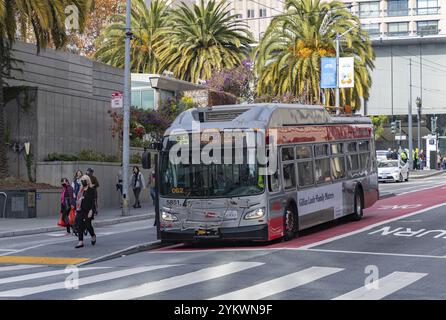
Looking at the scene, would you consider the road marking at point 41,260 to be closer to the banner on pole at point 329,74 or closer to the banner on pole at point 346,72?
the banner on pole at point 329,74

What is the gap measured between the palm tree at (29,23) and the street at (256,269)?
9108 millimetres

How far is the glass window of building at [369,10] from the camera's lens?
9850cm

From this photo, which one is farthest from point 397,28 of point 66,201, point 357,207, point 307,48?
point 66,201

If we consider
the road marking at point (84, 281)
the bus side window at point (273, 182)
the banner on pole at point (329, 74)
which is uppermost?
the banner on pole at point (329, 74)

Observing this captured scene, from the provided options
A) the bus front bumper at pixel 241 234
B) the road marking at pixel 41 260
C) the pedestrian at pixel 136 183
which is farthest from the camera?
the pedestrian at pixel 136 183

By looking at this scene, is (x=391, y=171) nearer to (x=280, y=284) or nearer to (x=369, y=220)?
(x=369, y=220)

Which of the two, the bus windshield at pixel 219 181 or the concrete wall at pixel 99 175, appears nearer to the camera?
the bus windshield at pixel 219 181

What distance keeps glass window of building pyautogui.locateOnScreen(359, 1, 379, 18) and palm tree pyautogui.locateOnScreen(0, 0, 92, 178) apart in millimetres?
72596

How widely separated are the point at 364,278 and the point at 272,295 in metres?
2.32

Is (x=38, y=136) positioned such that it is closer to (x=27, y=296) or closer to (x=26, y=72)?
(x=26, y=72)

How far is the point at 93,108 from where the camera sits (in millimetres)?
36688

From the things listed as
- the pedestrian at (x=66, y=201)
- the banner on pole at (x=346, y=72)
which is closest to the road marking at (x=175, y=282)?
the pedestrian at (x=66, y=201)

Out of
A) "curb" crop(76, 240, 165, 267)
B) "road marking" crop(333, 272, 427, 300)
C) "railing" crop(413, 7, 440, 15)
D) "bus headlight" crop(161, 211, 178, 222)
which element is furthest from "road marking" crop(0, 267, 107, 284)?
"railing" crop(413, 7, 440, 15)

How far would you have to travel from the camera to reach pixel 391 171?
53281 millimetres
